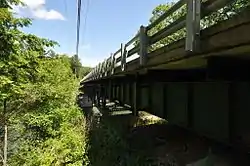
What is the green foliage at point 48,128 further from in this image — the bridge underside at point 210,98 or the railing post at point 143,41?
the railing post at point 143,41

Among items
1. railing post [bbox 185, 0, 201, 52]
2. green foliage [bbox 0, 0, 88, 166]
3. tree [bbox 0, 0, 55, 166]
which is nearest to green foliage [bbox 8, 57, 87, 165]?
green foliage [bbox 0, 0, 88, 166]

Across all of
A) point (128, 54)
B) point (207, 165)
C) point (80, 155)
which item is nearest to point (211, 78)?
point (207, 165)

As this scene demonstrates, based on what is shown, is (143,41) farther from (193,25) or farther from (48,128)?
(48,128)

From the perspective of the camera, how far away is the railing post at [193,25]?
4.15m

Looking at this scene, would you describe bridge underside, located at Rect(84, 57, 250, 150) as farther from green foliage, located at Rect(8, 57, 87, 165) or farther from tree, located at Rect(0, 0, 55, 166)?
green foliage, located at Rect(8, 57, 87, 165)

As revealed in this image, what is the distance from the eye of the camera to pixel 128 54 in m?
10.9

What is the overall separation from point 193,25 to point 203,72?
103 inches

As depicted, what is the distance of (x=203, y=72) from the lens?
6.73 metres

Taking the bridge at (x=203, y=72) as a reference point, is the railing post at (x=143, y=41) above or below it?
above

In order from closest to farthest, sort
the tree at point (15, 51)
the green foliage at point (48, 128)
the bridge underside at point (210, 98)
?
the bridge underside at point (210, 98)
the tree at point (15, 51)
the green foliage at point (48, 128)

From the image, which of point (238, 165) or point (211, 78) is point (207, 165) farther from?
point (211, 78)

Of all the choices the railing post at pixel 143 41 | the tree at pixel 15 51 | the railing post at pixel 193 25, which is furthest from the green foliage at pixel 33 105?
the railing post at pixel 193 25

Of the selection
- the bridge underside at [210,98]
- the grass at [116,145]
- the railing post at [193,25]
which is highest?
the railing post at [193,25]

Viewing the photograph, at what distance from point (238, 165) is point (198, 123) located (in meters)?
3.04
